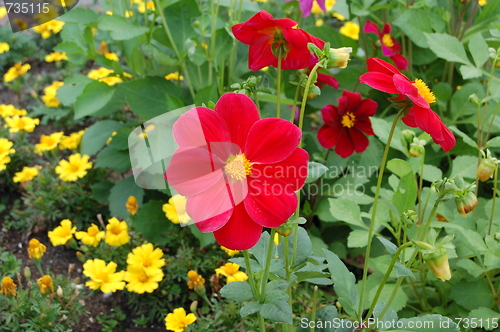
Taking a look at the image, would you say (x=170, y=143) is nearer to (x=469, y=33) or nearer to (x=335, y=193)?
(x=335, y=193)

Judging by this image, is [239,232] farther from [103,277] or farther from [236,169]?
[103,277]

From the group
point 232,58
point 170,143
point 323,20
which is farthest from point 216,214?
point 323,20

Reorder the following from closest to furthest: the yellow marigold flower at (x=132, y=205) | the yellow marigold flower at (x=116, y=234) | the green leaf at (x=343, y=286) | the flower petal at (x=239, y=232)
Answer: the flower petal at (x=239, y=232) → the green leaf at (x=343, y=286) → the yellow marigold flower at (x=116, y=234) → the yellow marigold flower at (x=132, y=205)

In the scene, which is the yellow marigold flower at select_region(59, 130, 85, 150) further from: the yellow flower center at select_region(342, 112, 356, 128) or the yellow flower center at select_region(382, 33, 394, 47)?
the yellow flower center at select_region(382, 33, 394, 47)

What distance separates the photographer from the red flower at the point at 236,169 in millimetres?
688

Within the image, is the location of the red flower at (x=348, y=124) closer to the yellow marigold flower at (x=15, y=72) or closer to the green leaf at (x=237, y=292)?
the green leaf at (x=237, y=292)

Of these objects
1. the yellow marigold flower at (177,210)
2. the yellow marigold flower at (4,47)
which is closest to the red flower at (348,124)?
the yellow marigold flower at (177,210)

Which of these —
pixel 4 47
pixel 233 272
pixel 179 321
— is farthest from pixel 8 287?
pixel 4 47

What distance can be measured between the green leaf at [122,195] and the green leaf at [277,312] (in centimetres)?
89

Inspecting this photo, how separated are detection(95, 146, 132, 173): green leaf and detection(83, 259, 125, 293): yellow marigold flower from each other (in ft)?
1.37

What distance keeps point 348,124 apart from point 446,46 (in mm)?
346

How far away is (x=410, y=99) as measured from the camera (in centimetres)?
75

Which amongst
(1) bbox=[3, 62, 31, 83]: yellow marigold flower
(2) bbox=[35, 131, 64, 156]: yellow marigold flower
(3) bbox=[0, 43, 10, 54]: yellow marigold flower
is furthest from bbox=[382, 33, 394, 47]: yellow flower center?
(3) bbox=[0, 43, 10, 54]: yellow marigold flower

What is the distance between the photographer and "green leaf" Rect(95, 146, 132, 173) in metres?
1.63
